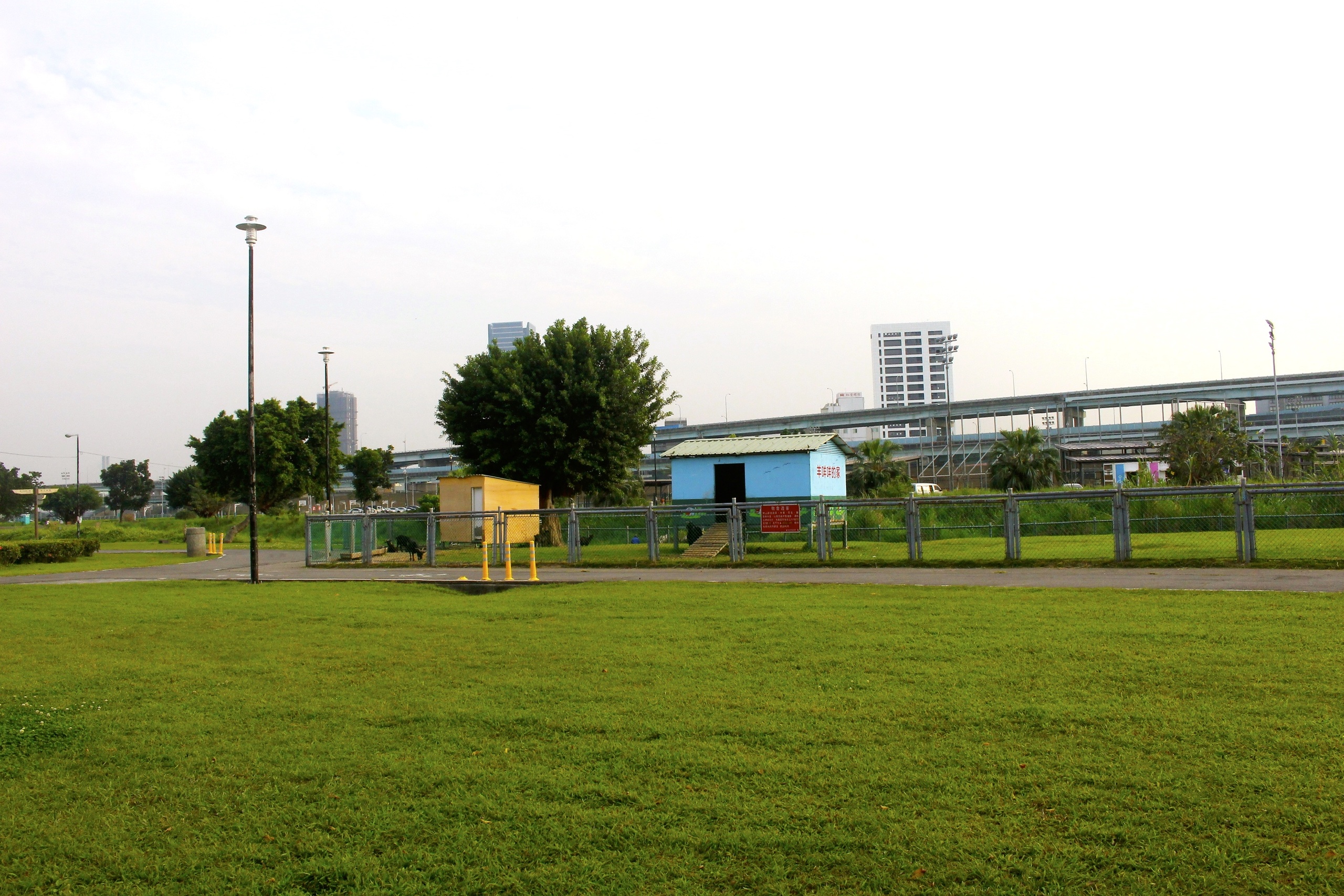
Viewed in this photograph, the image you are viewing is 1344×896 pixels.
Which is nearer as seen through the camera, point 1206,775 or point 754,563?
point 1206,775

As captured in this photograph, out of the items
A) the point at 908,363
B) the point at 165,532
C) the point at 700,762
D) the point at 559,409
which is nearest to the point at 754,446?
the point at 559,409

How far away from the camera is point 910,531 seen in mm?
21406

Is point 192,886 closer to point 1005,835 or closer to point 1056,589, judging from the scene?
point 1005,835

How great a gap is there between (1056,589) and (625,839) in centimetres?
1154

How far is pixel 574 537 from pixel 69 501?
109 meters

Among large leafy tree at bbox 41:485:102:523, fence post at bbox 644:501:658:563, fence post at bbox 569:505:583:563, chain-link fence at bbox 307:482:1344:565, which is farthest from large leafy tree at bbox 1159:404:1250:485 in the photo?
large leafy tree at bbox 41:485:102:523

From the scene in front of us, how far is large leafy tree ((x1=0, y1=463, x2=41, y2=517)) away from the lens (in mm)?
108812

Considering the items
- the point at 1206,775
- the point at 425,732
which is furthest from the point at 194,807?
the point at 1206,775

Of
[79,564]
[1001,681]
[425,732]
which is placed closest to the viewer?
[425,732]

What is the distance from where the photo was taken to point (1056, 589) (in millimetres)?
14148

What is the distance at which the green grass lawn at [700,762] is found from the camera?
4.05 metres

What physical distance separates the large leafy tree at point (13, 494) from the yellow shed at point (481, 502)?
95.5m

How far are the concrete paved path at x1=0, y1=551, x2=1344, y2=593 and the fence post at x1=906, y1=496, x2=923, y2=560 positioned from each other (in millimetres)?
1143

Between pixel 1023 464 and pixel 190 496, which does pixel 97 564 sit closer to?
pixel 1023 464
